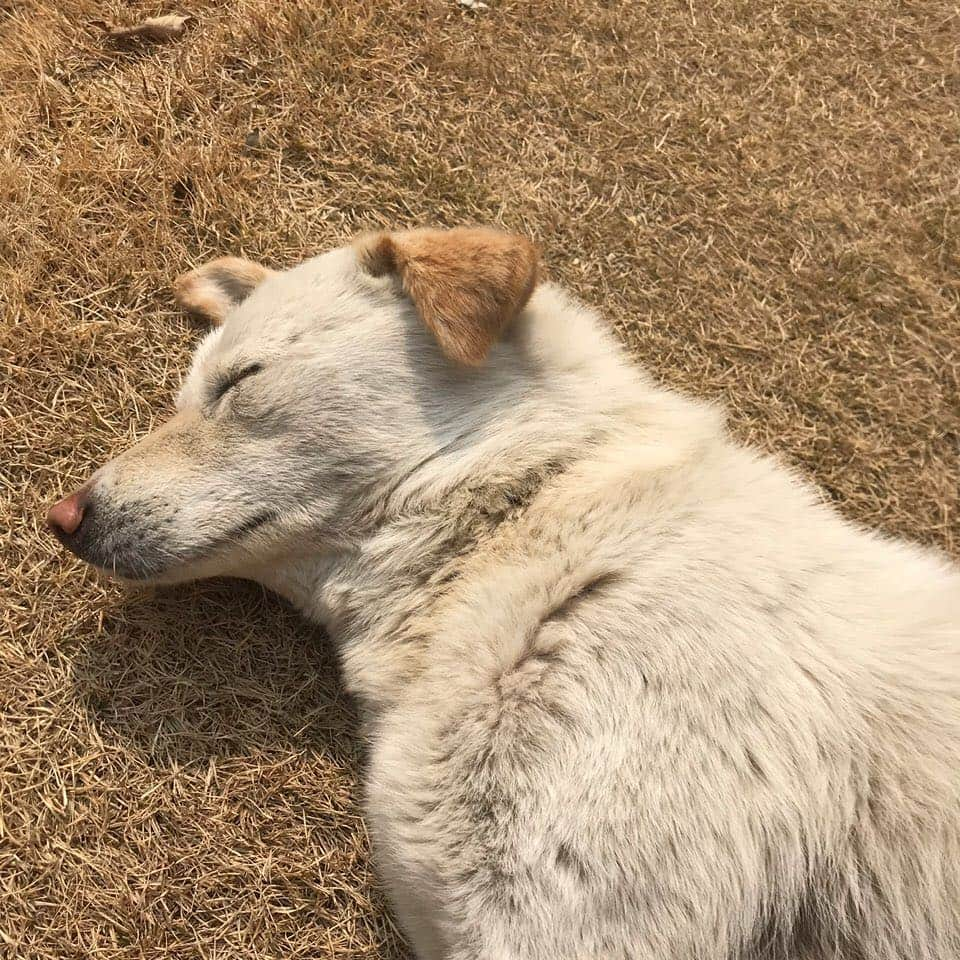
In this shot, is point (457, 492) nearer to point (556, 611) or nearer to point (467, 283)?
point (556, 611)

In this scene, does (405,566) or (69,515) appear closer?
(405,566)

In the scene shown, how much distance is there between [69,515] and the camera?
2.45 metres

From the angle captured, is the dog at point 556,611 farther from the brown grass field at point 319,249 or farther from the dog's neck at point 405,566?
the brown grass field at point 319,249

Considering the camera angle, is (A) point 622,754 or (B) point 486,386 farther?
(B) point 486,386

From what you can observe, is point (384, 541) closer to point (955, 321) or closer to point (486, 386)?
point (486, 386)

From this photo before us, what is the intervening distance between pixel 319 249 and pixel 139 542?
1.59m

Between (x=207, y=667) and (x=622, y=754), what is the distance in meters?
1.70

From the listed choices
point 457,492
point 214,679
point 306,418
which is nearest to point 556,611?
point 457,492

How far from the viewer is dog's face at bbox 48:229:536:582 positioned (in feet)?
7.63

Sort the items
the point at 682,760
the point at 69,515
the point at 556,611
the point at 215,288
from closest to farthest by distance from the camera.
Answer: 1. the point at 682,760
2. the point at 556,611
3. the point at 69,515
4. the point at 215,288

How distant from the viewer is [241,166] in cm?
333

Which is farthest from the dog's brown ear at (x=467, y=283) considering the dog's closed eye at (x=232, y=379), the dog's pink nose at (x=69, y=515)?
the dog's pink nose at (x=69, y=515)

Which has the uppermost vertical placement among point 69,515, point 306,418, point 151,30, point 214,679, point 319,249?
point 151,30

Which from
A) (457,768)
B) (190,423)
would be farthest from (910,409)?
(190,423)
